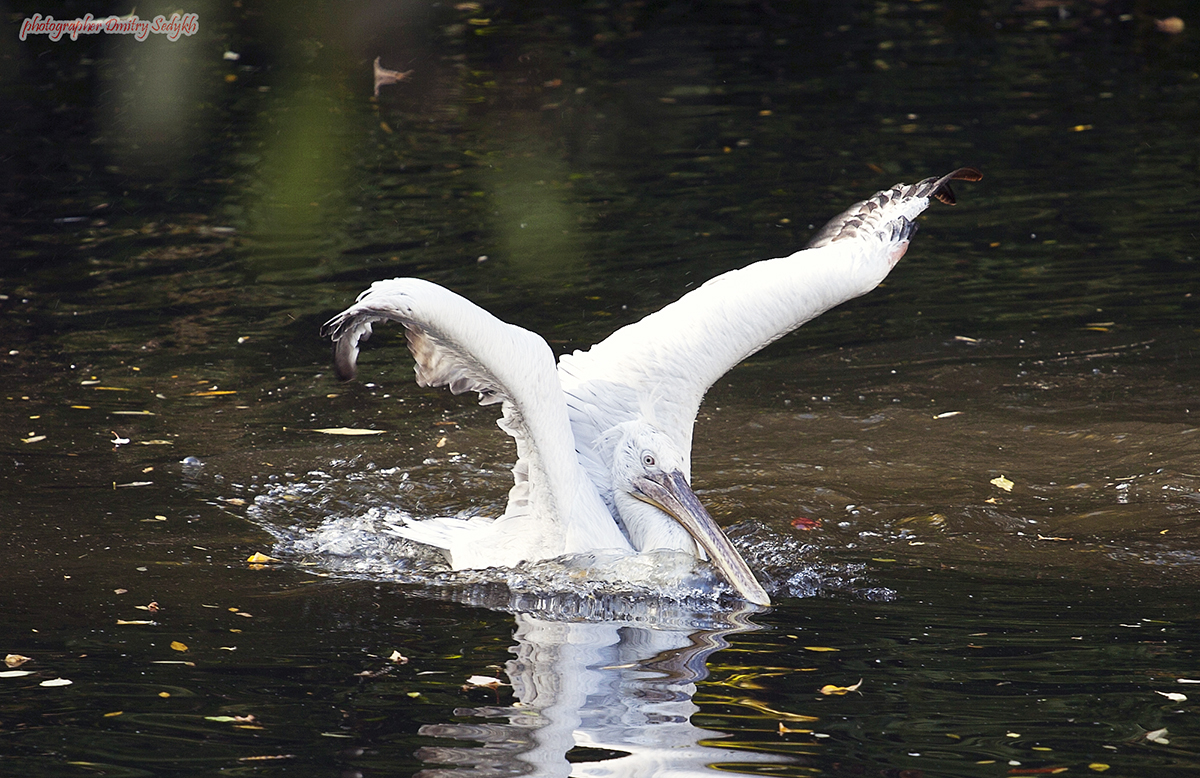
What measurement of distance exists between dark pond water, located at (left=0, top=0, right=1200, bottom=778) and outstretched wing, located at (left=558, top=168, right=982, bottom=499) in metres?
0.63

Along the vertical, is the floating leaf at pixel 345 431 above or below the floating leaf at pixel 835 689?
above

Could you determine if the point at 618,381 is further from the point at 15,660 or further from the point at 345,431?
the point at 15,660

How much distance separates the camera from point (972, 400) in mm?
7629

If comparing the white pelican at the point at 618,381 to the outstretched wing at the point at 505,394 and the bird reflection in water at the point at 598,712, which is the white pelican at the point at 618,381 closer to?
the outstretched wing at the point at 505,394

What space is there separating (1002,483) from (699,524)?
1636mm

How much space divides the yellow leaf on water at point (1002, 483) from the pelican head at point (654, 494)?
4.81ft

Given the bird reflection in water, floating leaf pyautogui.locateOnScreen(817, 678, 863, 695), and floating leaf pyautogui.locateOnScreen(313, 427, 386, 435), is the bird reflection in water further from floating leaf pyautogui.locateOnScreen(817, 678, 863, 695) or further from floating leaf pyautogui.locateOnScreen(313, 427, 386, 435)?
floating leaf pyautogui.locateOnScreen(313, 427, 386, 435)

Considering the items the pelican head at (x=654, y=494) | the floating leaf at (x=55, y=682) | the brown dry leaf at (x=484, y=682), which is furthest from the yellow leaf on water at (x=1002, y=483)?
the floating leaf at (x=55, y=682)

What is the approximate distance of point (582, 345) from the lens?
8438mm

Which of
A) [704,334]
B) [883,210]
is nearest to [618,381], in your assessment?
[704,334]

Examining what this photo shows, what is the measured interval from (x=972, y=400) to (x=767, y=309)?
2165mm

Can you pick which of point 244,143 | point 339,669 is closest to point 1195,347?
point 339,669

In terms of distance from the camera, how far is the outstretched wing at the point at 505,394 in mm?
4879

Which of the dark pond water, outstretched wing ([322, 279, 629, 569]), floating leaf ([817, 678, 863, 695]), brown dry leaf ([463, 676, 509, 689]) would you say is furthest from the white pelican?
brown dry leaf ([463, 676, 509, 689])
